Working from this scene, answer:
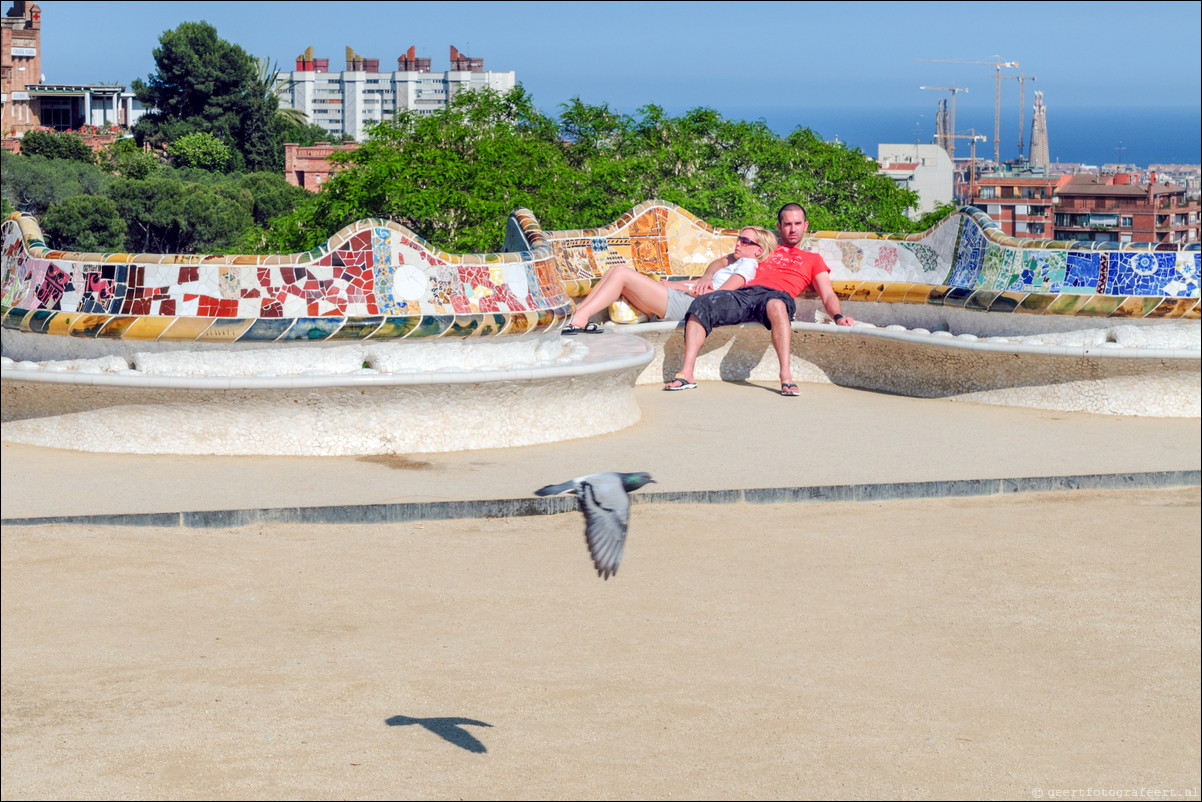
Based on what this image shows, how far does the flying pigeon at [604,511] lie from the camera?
4.36m

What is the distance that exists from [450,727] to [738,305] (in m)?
7.60

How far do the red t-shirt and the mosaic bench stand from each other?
500 millimetres

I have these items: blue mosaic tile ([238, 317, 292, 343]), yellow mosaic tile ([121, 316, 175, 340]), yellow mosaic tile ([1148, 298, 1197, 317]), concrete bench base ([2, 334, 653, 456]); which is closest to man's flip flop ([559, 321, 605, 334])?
concrete bench base ([2, 334, 653, 456])

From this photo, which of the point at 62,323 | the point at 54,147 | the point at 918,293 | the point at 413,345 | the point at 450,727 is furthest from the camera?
the point at 54,147

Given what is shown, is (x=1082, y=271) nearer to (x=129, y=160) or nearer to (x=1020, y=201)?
(x=129, y=160)

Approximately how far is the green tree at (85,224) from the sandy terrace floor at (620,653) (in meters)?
53.7

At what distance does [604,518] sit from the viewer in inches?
183

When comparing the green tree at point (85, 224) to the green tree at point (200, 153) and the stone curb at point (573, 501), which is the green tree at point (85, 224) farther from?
the stone curb at point (573, 501)

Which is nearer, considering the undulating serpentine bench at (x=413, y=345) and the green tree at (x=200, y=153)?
the undulating serpentine bench at (x=413, y=345)

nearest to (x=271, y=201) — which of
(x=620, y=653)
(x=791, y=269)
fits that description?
(x=791, y=269)

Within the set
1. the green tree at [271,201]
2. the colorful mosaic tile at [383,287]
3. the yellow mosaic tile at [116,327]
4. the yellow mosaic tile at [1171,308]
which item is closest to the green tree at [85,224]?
the green tree at [271,201]

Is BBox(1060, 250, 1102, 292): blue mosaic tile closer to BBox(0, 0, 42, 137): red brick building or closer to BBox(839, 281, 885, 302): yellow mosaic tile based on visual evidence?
BBox(839, 281, 885, 302): yellow mosaic tile

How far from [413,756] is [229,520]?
3340mm

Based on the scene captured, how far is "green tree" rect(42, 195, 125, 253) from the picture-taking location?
58812mm
